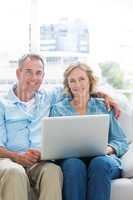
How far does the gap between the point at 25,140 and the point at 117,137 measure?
1.88 ft

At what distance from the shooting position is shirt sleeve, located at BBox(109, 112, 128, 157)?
248cm

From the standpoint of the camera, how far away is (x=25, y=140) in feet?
8.06

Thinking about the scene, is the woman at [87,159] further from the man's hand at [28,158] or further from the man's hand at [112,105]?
the man's hand at [28,158]

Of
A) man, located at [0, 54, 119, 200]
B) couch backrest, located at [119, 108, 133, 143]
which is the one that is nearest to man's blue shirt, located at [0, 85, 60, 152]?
man, located at [0, 54, 119, 200]

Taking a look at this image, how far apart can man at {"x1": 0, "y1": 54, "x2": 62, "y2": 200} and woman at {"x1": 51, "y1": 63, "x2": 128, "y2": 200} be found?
0.07m

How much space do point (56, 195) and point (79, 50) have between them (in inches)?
82.8

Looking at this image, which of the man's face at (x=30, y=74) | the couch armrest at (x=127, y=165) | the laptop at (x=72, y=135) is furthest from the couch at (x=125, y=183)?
the man's face at (x=30, y=74)

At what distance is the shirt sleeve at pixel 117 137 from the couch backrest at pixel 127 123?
0.12 m

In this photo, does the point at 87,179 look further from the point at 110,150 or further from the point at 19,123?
the point at 19,123

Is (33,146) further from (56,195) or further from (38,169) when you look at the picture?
(56,195)

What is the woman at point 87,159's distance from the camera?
210cm

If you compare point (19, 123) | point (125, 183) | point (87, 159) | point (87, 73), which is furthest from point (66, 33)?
point (125, 183)

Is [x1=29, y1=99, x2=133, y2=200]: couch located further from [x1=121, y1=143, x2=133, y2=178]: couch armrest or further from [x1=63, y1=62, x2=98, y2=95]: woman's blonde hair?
[x1=63, y1=62, x2=98, y2=95]: woman's blonde hair

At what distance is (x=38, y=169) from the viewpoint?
86.4 inches
